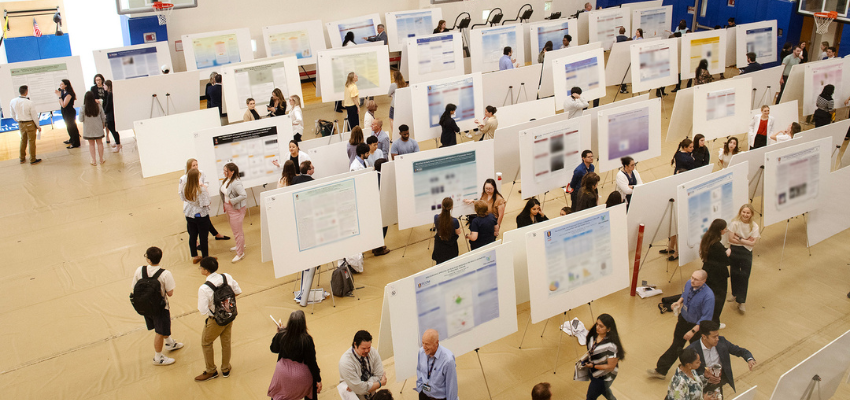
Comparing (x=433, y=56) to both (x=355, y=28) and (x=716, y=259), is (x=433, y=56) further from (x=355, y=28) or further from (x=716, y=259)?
(x=716, y=259)

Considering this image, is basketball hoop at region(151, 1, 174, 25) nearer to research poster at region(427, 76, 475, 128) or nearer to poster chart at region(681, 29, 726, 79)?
research poster at region(427, 76, 475, 128)

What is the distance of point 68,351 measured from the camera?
7352 millimetres


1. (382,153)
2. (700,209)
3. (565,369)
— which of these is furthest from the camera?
(382,153)

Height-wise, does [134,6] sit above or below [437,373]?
above

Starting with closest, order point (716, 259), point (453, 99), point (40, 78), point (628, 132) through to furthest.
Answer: point (716, 259)
point (628, 132)
point (453, 99)
point (40, 78)

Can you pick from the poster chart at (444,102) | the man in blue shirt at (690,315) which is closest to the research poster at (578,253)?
the man in blue shirt at (690,315)

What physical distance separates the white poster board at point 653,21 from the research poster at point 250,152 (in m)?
13.3

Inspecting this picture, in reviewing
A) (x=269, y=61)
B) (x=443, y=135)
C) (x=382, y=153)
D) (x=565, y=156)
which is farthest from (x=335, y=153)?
(x=269, y=61)

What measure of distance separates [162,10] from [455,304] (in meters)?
13.5

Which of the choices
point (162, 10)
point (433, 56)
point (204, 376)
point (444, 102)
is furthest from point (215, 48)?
point (204, 376)

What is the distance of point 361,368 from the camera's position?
17.9 feet

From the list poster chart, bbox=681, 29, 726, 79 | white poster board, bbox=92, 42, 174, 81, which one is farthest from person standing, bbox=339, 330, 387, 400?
poster chart, bbox=681, 29, 726, 79

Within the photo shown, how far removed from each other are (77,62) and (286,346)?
11471 millimetres

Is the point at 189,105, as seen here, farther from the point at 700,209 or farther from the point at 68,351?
the point at 700,209
